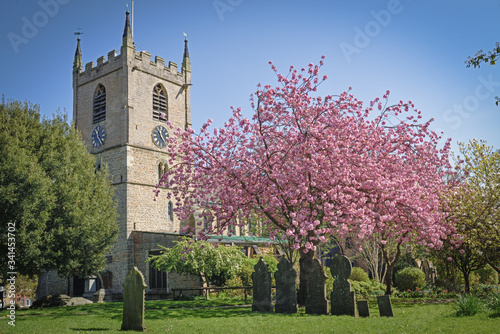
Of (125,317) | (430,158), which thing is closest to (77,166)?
(125,317)

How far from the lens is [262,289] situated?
52.6 ft

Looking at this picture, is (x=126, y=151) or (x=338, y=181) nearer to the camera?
(x=338, y=181)

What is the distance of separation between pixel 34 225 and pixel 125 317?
10.2 meters

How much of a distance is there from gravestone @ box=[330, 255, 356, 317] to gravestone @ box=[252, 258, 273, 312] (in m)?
2.57

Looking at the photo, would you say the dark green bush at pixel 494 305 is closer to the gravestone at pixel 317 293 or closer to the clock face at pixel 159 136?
the gravestone at pixel 317 293

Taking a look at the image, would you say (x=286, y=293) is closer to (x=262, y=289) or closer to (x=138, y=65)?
(x=262, y=289)

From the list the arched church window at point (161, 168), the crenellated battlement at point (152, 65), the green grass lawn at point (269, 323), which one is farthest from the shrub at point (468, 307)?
the crenellated battlement at point (152, 65)

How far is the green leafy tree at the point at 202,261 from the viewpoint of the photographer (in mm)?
26203

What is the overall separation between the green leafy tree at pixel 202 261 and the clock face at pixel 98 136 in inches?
628

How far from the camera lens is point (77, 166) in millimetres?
24250

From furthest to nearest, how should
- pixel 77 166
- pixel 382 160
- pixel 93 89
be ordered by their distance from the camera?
pixel 93 89
pixel 77 166
pixel 382 160

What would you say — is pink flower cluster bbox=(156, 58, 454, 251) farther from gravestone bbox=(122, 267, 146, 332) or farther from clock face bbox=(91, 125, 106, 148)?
clock face bbox=(91, 125, 106, 148)

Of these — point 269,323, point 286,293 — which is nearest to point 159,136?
point 286,293

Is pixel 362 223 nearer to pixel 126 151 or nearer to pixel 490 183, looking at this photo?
pixel 490 183
